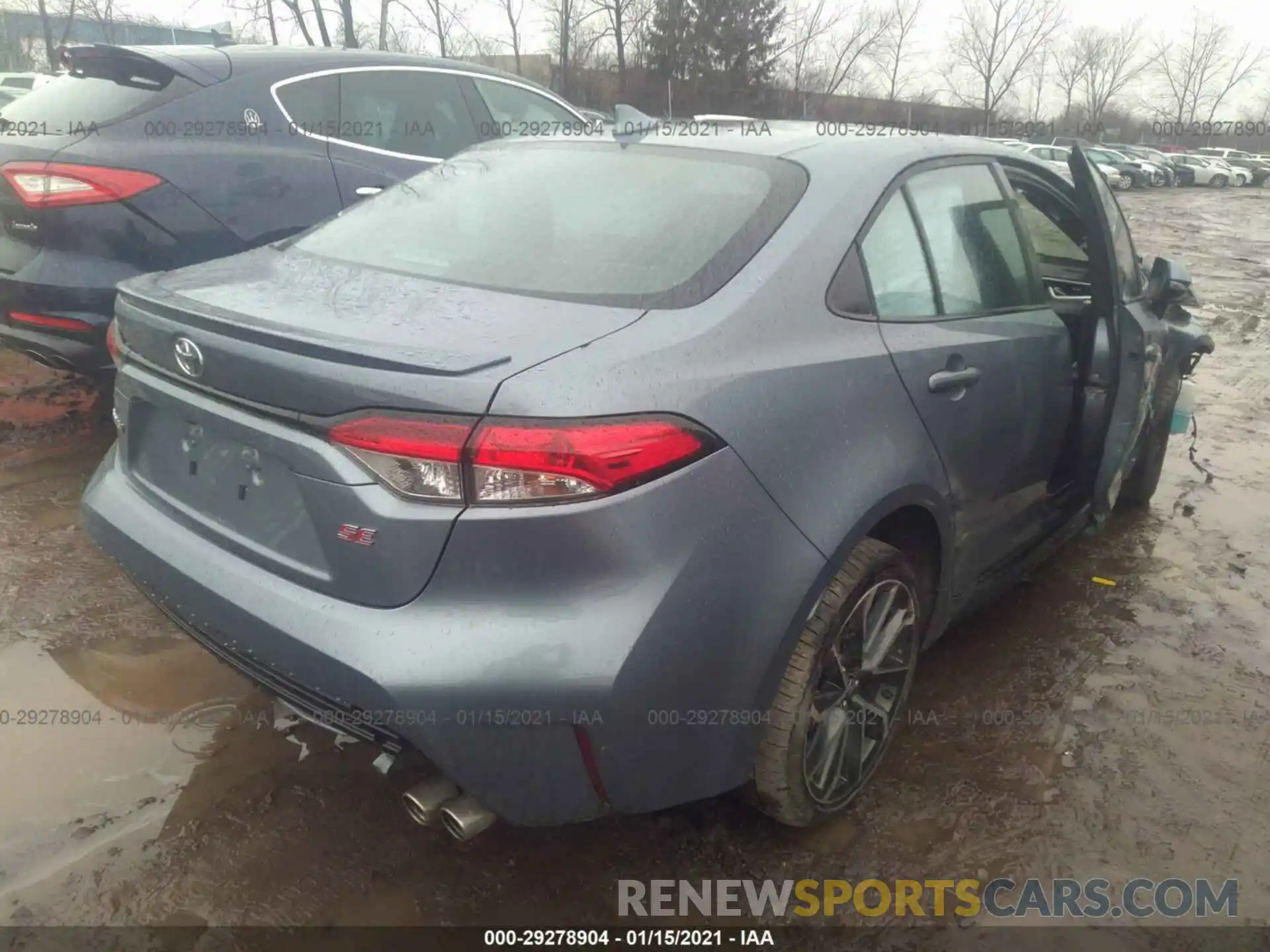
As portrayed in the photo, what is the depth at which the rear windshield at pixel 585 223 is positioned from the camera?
2045 millimetres

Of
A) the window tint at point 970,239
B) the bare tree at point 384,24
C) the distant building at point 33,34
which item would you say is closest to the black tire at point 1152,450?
the window tint at point 970,239

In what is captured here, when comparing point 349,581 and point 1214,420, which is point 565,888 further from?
point 1214,420

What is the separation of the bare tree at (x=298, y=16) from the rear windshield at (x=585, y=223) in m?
21.6

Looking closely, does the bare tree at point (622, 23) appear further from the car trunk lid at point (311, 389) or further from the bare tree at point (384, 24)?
the car trunk lid at point (311, 389)

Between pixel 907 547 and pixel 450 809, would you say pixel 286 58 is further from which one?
pixel 450 809

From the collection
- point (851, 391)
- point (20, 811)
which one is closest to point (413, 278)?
point (851, 391)

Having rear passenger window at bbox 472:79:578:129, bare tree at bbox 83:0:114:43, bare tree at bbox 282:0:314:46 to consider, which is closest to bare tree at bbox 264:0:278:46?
bare tree at bbox 282:0:314:46

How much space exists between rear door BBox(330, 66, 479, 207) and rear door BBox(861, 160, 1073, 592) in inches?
103

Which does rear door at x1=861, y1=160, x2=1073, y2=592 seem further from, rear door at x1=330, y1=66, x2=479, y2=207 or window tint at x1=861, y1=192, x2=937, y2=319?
rear door at x1=330, y1=66, x2=479, y2=207

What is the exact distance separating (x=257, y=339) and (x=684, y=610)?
0.96 meters

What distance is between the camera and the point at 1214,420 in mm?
5887

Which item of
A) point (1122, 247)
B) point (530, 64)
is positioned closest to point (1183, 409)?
point (1122, 247)

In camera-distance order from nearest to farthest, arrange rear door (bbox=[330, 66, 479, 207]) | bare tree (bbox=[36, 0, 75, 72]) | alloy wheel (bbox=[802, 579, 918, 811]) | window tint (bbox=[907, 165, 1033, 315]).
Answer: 1. alloy wheel (bbox=[802, 579, 918, 811])
2. window tint (bbox=[907, 165, 1033, 315])
3. rear door (bbox=[330, 66, 479, 207])
4. bare tree (bbox=[36, 0, 75, 72])

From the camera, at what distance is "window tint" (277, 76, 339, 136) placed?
434 cm
